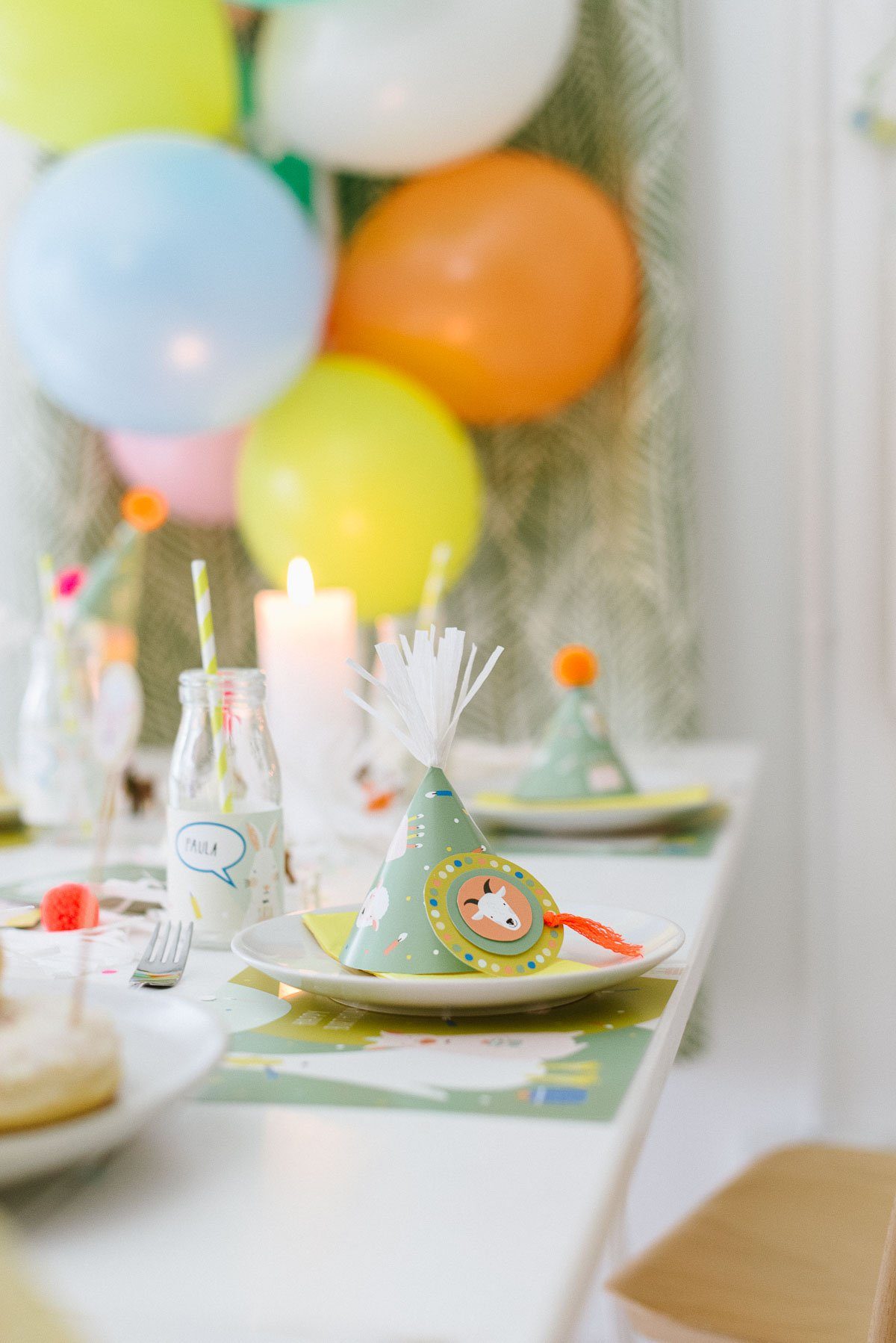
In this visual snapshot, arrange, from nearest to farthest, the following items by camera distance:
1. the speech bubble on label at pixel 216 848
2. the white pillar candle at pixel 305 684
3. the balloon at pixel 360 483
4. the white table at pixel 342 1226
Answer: the white table at pixel 342 1226 < the speech bubble on label at pixel 216 848 < the white pillar candle at pixel 305 684 < the balloon at pixel 360 483

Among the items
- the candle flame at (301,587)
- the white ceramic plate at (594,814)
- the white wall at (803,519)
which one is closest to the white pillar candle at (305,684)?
the candle flame at (301,587)

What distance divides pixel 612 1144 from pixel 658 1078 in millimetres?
85

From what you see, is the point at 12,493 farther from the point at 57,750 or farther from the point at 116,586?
the point at 57,750

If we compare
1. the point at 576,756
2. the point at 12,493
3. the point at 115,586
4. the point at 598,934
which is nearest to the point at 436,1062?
the point at 598,934

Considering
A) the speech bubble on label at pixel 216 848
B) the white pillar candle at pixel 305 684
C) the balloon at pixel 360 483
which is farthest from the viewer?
the balloon at pixel 360 483

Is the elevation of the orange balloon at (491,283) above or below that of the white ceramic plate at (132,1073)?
above

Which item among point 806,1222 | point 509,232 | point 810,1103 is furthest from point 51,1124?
point 810,1103

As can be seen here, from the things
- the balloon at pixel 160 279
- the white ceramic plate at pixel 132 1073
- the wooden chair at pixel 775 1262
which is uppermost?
the balloon at pixel 160 279

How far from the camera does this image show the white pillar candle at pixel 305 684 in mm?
1138

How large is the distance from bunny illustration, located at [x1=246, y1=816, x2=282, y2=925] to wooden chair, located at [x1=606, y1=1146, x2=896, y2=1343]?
0.43 m

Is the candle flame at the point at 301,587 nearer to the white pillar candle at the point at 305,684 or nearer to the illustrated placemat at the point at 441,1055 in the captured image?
the white pillar candle at the point at 305,684

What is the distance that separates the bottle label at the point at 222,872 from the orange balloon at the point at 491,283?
1103mm

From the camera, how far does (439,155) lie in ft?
5.73

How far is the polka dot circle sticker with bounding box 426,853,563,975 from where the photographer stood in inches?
24.9
